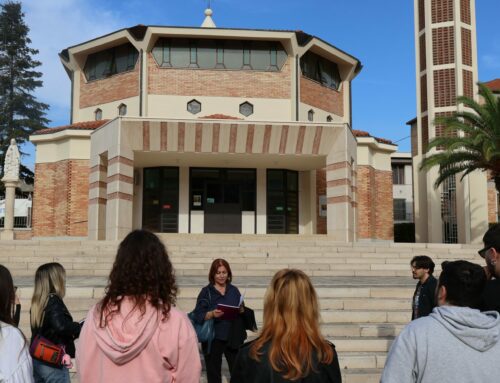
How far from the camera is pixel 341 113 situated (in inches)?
1147

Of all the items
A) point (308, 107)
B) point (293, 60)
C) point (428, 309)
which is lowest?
point (428, 309)

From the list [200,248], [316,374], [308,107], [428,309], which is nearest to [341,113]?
[308,107]

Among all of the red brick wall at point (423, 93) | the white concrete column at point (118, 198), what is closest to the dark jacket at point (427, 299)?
the white concrete column at point (118, 198)

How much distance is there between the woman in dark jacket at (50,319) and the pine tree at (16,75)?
156 ft

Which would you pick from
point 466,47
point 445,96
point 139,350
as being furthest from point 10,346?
point 466,47

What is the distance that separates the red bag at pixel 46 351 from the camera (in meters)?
4.05

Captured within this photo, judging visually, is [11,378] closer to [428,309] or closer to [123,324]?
[123,324]

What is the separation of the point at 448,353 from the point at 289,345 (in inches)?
28.0

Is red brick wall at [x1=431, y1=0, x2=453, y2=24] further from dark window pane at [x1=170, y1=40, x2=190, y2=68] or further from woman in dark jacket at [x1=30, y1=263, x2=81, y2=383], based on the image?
woman in dark jacket at [x1=30, y1=263, x2=81, y2=383]

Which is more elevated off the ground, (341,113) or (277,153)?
(341,113)

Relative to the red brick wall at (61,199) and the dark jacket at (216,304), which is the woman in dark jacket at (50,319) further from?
the red brick wall at (61,199)

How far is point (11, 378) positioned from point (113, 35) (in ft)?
84.4

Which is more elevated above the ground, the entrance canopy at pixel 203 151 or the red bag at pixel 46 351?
the entrance canopy at pixel 203 151

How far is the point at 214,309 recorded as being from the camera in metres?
5.29
